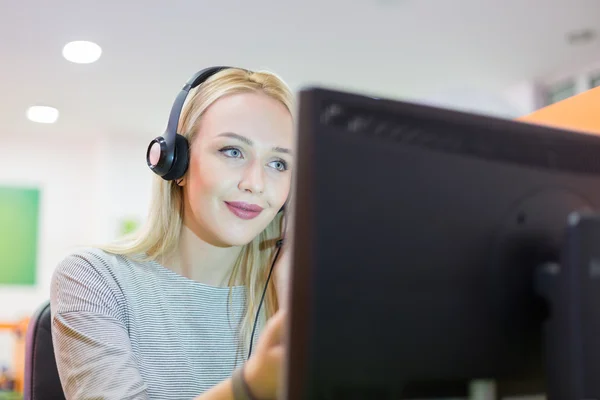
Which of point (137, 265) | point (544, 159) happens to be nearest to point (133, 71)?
point (137, 265)

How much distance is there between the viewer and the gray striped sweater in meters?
0.83

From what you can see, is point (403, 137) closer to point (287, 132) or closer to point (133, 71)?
point (287, 132)

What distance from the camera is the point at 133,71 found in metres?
4.20

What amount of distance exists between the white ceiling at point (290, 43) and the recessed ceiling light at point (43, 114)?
113 mm

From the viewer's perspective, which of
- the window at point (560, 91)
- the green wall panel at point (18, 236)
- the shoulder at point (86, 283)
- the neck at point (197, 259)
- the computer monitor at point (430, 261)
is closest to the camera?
the computer monitor at point (430, 261)

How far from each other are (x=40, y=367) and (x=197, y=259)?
300 millimetres

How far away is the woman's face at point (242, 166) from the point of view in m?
1.03

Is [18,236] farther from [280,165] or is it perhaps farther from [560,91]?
[280,165]

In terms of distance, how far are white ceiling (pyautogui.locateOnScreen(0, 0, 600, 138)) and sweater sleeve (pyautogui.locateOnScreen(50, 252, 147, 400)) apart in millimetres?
2379

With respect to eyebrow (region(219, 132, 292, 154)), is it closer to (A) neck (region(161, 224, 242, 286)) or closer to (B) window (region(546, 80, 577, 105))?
(A) neck (region(161, 224, 242, 286))

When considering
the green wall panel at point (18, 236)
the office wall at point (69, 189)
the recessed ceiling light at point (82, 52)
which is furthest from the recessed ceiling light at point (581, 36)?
the green wall panel at point (18, 236)

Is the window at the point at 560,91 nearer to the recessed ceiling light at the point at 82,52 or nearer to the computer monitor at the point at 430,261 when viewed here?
the recessed ceiling light at the point at 82,52

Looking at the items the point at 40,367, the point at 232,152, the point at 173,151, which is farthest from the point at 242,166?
the point at 40,367

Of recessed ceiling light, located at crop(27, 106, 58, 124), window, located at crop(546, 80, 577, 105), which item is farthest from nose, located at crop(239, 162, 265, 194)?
recessed ceiling light, located at crop(27, 106, 58, 124)
